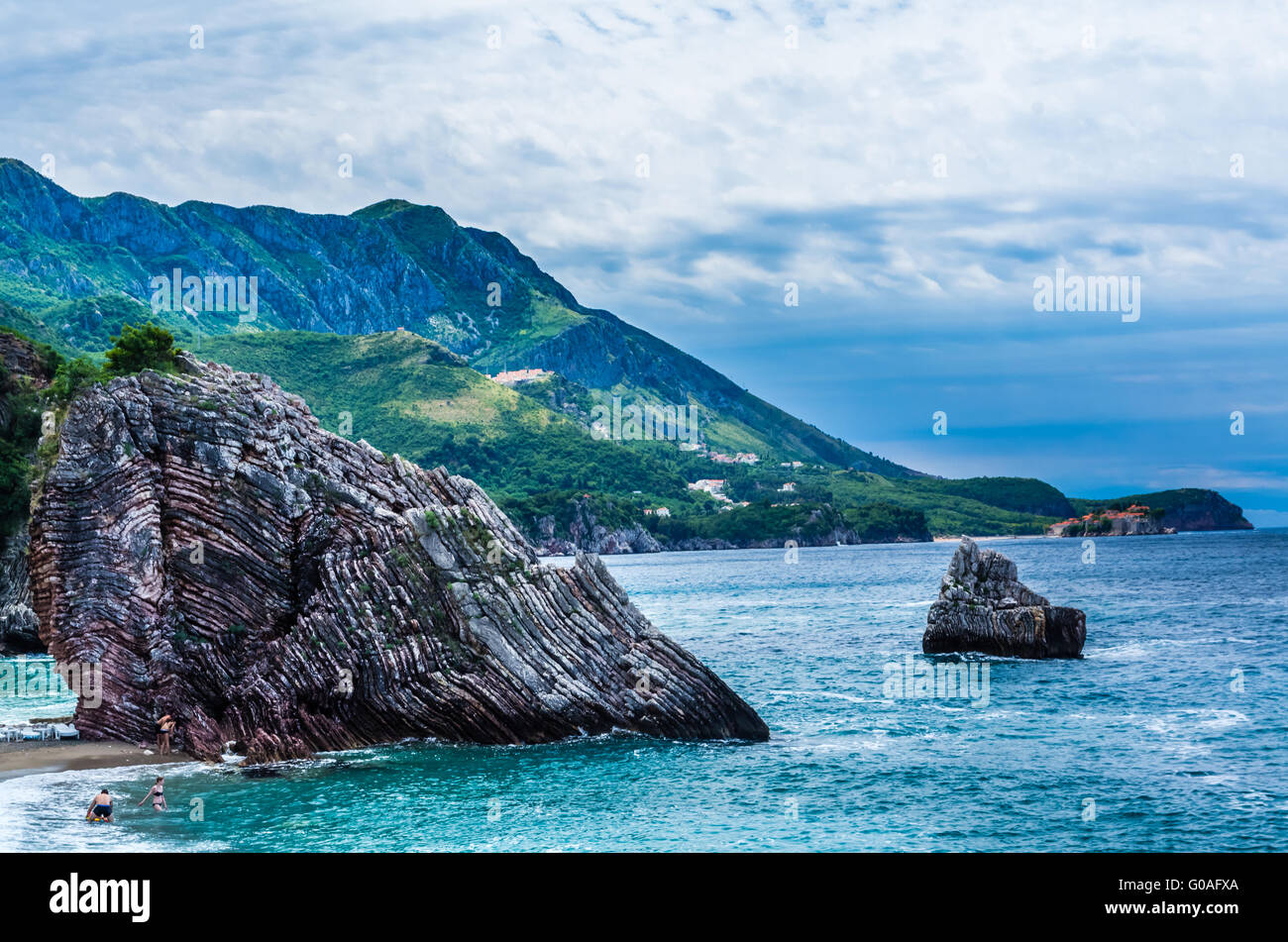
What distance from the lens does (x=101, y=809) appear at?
2705 centimetres

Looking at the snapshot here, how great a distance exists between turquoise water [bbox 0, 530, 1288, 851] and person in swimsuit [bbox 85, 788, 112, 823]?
1.07ft

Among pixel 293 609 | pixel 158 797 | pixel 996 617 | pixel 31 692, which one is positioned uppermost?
pixel 293 609

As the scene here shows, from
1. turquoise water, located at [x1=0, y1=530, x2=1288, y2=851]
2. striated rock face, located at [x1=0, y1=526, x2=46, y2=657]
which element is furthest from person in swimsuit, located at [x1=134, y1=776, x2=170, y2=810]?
striated rock face, located at [x1=0, y1=526, x2=46, y2=657]

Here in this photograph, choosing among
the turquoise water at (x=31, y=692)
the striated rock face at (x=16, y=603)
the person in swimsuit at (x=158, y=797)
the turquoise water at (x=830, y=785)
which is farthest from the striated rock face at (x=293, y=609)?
the striated rock face at (x=16, y=603)

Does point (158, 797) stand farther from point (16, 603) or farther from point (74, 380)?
point (16, 603)

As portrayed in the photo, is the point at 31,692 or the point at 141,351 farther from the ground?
the point at 141,351

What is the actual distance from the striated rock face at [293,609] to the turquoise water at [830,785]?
1.59 metres

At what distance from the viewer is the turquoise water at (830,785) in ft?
89.7

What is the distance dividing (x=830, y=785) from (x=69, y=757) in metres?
23.7

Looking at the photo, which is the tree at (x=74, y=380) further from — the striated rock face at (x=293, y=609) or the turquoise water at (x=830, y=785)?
the turquoise water at (x=830, y=785)

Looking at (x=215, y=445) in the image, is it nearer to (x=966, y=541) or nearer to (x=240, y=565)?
(x=240, y=565)

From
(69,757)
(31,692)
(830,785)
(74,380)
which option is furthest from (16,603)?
(830,785)

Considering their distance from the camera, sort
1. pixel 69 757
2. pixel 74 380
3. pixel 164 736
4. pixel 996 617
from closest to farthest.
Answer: pixel 69 757, pixel 164 736, pixel 74 380, pixel 996 617
